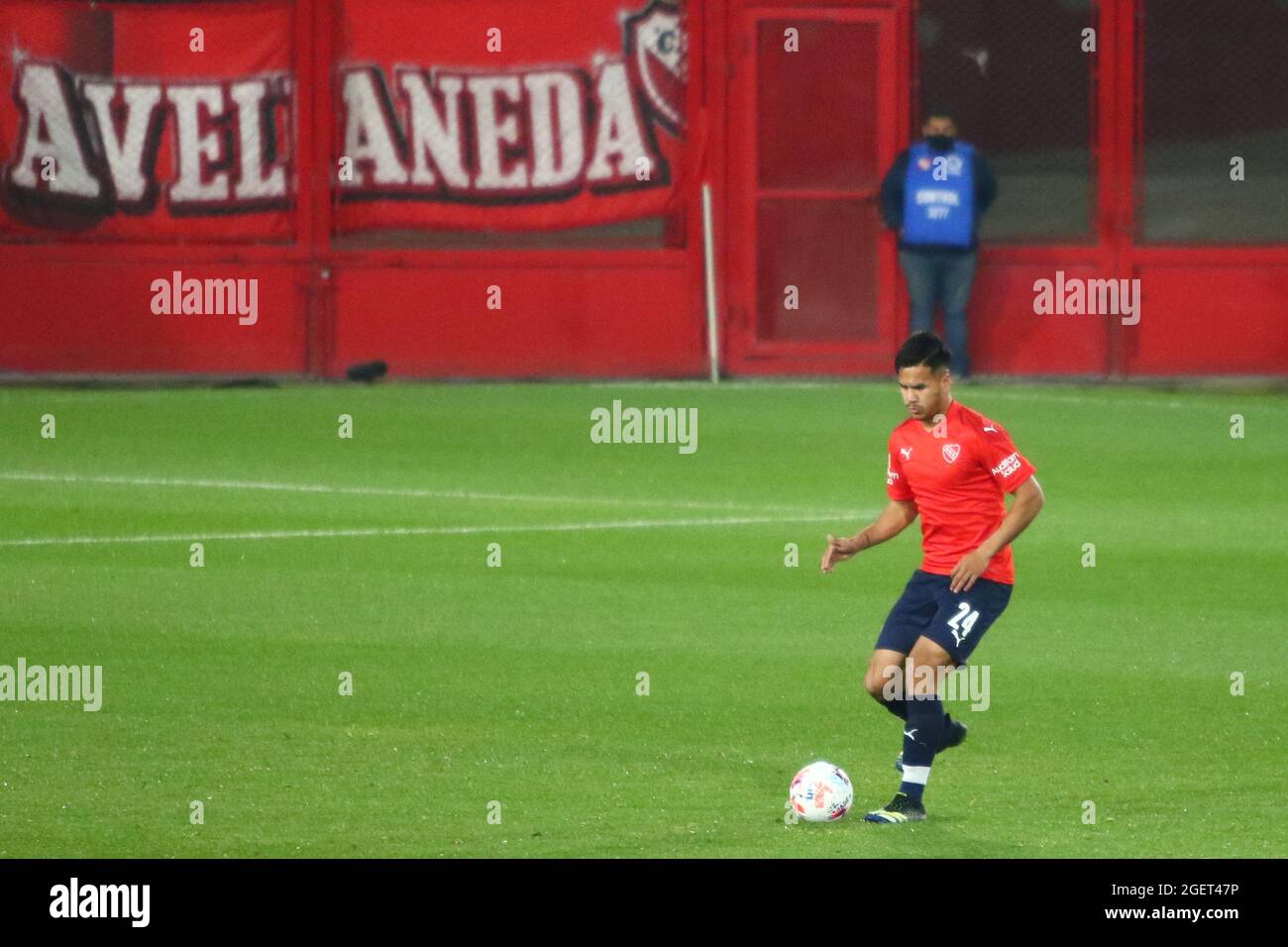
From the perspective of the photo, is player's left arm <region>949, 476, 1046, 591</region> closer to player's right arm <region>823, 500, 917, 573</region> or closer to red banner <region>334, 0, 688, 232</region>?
player's right arm <region>823, 500, 917, 573</region>

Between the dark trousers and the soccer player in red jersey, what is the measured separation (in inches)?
586

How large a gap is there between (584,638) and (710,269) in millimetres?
12600

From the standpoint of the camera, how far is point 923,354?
9273mm

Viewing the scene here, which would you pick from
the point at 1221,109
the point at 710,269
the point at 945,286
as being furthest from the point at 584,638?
the point at 1221,109

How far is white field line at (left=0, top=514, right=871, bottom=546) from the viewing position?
52.5 feet

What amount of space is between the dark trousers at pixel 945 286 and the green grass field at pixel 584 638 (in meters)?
2.05

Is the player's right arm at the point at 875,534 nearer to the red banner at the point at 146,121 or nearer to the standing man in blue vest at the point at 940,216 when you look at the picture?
the standing man in blue vest at the point at 940,216

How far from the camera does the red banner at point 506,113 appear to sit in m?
24.8

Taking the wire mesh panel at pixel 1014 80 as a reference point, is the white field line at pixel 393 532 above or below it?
below

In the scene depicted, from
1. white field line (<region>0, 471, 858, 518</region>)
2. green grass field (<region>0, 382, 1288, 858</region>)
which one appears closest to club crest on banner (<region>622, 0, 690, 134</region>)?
green grass field (<region>0, 382, 1288, 858</region>)

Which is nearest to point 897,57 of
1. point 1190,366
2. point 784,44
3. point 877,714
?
point 784,44

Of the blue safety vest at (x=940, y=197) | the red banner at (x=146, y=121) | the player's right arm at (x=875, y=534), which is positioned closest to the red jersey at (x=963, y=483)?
the player's right arm at (x=875, y=534)

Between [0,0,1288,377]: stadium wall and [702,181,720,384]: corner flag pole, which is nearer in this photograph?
[0,0,1288,377]: stadium wall

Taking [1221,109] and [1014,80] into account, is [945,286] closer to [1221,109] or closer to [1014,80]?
[1014,80]
